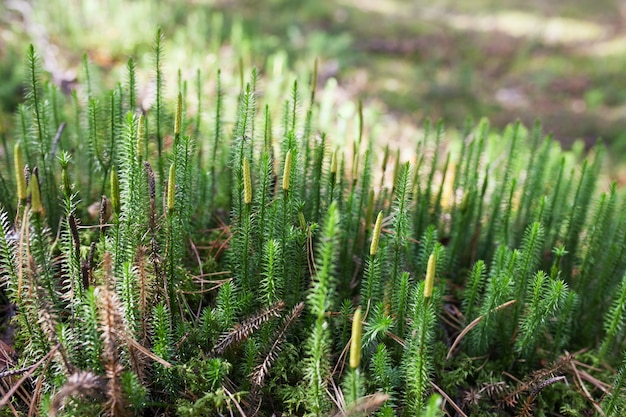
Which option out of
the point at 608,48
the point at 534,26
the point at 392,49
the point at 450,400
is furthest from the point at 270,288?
the point at 534,26

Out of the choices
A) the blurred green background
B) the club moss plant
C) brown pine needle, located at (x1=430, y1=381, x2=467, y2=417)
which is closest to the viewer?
the club moss plant

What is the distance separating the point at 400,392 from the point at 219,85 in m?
1.35

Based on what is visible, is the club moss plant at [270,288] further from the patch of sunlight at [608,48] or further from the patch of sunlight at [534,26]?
the patch of sunlight at [534,26]

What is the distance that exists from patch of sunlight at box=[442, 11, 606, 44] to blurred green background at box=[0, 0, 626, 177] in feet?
0.09

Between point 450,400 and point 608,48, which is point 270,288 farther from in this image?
point 608,48

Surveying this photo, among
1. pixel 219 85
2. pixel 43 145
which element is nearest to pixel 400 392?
pixel 219 85

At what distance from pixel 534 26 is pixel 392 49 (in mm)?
3230

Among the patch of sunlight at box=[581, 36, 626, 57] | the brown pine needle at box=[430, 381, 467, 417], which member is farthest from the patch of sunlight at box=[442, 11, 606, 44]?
the brown pine needle at box=[430, 381, 467, 417]

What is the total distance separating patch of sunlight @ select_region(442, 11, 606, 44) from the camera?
27.6ft

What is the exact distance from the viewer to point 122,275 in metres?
1.44

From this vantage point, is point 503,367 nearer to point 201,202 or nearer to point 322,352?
point 322,352

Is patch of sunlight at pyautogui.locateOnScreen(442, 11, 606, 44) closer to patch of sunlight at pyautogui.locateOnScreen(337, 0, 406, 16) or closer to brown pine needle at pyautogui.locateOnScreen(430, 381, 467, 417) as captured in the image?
patch of sunlight at pyautogui.locateOnScreen(337, 0, 406, 16)

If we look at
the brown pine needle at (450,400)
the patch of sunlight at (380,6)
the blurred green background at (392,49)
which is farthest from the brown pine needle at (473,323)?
the patch of sunlight at (380,6)

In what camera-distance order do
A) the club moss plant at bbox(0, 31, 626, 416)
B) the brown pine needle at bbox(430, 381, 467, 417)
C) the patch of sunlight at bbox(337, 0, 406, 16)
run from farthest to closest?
the patch of sunlight at bbox(337, 0, 406, 16), the brown pine needle at bbox(430, 381, 467, 417), the club moss plant at bbox(0, 31, 626, 416)
